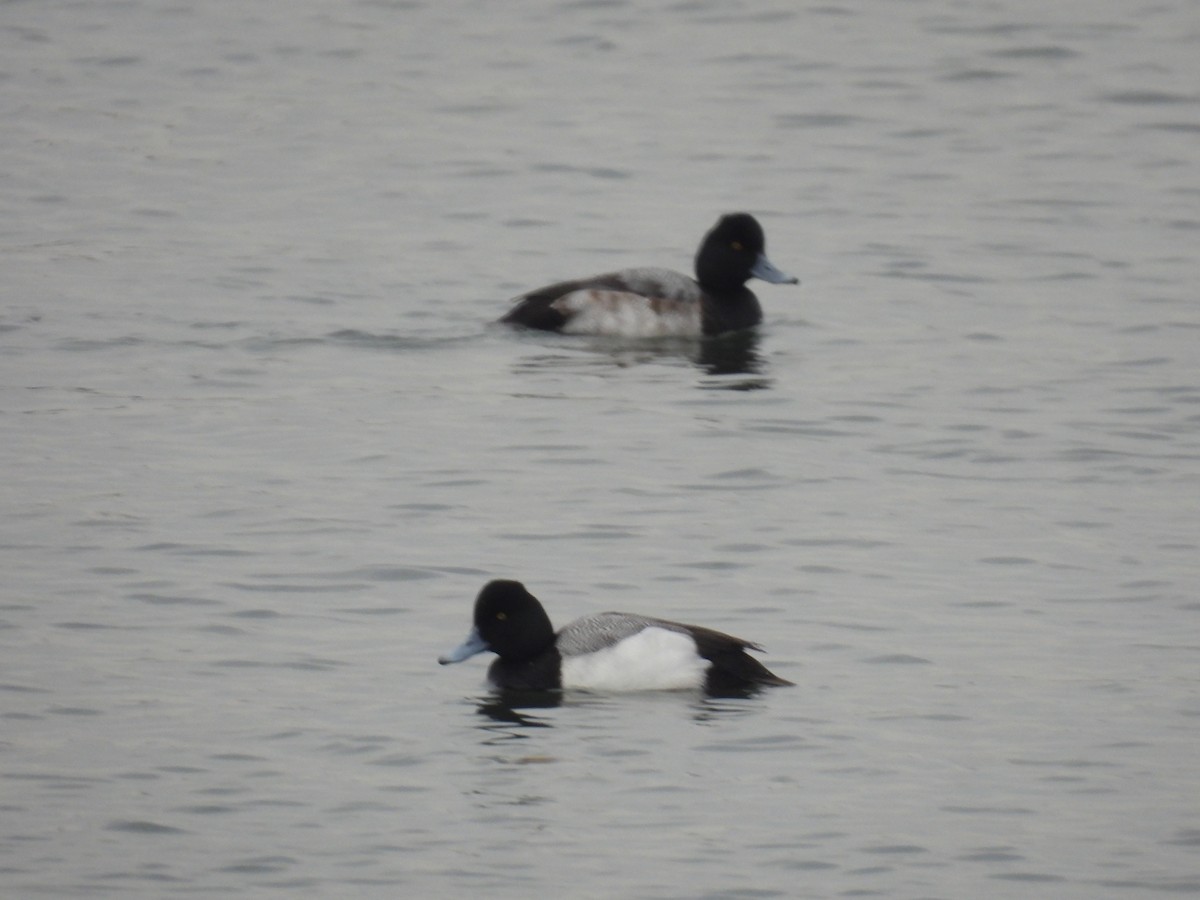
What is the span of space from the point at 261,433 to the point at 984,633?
197 inches

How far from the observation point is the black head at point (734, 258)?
1756cm

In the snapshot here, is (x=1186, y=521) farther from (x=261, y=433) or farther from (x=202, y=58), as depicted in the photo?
(x=202, y=58)

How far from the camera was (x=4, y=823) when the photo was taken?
8336mm

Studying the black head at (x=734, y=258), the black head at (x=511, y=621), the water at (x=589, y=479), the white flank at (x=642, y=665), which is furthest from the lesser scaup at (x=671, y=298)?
the white flank at (x=642, y=665)

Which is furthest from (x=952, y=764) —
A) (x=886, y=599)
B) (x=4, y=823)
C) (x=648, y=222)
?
(x=648, y=222)

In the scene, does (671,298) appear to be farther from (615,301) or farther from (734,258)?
(734,258)

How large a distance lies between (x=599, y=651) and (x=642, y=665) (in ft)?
0.66

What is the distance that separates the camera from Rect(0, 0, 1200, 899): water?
27.7ft

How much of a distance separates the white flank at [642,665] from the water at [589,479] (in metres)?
0.16

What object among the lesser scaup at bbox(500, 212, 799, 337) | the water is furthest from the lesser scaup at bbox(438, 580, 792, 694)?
the lesser scaup at bbox(500, 212, 799, 337)

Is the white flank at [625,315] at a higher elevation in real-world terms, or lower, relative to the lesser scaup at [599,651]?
higher

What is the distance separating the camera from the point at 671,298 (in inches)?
674

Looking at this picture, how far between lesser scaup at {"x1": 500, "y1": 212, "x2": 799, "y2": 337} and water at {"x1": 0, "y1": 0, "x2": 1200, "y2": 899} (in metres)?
0.27

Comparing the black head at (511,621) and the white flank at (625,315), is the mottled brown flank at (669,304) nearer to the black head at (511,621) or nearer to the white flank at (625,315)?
the white flank at (625,315)
